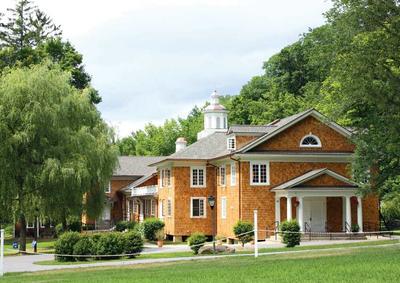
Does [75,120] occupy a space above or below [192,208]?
above

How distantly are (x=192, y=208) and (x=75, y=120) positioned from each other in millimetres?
11292

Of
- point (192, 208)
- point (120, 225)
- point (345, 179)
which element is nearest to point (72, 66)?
point (120, 225)

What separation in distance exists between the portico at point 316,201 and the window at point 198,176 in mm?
7332

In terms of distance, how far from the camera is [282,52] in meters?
73.6

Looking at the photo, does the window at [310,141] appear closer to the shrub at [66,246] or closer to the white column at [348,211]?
the white column at [348,211]

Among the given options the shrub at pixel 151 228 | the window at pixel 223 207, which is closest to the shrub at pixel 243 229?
the window at pixel 223 207

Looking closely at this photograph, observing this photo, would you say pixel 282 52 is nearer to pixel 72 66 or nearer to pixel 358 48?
pixel 72 66

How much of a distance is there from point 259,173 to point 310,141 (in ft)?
12.6

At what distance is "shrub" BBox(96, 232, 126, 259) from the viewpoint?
3194 cm

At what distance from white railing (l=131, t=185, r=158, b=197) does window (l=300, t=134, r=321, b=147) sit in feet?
48.9

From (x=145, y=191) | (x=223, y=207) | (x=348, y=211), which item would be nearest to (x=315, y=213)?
(x=348, y=211)

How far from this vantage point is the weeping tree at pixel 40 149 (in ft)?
121

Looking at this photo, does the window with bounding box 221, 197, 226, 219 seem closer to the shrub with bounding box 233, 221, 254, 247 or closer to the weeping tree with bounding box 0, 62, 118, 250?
the shrub with bounding box 233, 221, 254, 247

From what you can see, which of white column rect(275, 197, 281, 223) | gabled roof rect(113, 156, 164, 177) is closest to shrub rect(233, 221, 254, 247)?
white column rect(275, 197, 281, 223)
